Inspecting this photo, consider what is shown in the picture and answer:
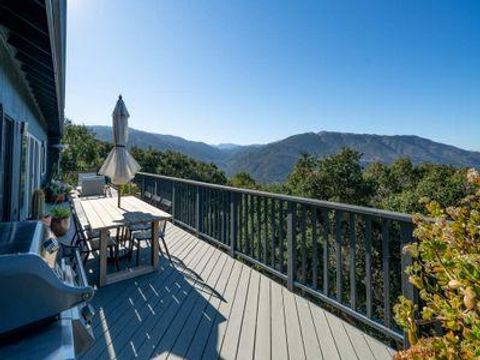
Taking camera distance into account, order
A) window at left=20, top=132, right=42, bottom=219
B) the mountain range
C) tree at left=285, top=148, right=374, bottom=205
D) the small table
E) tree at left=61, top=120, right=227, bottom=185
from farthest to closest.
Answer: the mountain range → tree at left=61, top=120, right=227, bottom=185 → tree at left=285, top=148, right=374, bottom=205 → window at left=20, top=132, right=42, bottom=219 → the small table

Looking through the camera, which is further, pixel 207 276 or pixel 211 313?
pixel 207 276

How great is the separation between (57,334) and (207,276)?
8.83 feet

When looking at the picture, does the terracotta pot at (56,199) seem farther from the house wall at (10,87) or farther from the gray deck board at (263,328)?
the gray deck board at (263,328)

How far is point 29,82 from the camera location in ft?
14.6

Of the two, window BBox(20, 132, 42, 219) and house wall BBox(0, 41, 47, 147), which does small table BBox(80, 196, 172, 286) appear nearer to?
window BBox(20, 132, 42, 219)

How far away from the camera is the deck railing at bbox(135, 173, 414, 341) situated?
2.28 metres

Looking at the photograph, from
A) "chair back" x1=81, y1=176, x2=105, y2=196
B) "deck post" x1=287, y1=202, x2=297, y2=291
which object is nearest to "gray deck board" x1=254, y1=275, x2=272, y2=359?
"deck post" x1=287, y1=202, x2=297, y2=291

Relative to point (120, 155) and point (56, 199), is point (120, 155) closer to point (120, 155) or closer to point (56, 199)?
point (120, 155)

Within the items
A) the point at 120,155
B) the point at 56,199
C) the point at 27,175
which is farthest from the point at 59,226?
the point at 56,199

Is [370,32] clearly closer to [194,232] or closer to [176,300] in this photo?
[194,232]

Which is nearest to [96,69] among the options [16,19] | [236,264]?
[16,19]

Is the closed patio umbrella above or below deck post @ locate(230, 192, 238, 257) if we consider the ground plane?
above

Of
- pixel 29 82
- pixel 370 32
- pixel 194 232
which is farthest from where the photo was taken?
pixel 370 32

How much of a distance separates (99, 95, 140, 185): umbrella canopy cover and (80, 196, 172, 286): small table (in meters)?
0.47
